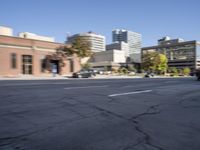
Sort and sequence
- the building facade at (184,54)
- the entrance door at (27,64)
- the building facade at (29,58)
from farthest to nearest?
the building facade at (184,54) < the entrance door at (27,64) < the building facade at (29,58)

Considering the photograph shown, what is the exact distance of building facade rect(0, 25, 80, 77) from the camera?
42.9 metres

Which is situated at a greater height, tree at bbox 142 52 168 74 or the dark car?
tree at bbox 142 52 168 74

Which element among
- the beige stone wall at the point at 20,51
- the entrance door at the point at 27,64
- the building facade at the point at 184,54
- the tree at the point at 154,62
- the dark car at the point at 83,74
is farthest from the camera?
the building facade at the point at 184,54

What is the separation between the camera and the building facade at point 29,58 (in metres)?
42.9

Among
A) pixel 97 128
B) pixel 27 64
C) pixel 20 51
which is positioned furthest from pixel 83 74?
pixel 97 128

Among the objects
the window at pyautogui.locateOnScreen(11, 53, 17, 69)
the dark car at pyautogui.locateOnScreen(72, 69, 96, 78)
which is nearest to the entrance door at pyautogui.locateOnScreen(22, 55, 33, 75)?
the window at pyautogui.locateOnScreen(11, 53, 17, 69)

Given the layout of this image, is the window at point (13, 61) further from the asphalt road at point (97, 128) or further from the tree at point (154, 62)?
the tree at point (154, 62)

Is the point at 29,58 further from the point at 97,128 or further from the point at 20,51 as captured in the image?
the point at 97,128

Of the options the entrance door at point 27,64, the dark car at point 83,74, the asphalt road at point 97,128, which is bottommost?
the asphalt road at point 97,128

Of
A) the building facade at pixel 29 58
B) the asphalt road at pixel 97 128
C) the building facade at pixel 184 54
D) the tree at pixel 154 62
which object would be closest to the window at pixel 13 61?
the building facade at pixel 29 58

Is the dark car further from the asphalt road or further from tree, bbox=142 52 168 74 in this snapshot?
tree, bbox=142 52 168 74

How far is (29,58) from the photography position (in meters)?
46.5

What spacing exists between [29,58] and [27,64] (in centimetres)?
128

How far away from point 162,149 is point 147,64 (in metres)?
85.3
